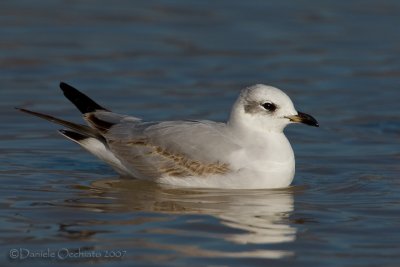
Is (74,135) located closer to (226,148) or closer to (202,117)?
(226,148)

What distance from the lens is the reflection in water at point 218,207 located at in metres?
8.62

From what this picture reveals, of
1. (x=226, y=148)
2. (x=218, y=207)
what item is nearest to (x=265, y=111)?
(x=226, y=148)

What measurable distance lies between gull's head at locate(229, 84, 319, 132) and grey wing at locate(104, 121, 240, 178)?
22 cm

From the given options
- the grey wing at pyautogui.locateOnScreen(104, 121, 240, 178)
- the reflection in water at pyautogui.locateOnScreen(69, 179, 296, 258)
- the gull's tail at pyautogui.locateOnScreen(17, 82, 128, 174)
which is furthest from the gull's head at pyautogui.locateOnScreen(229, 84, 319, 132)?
the gull's tail at pyautogui.locateOnScreen(17, 82, 128, 174)

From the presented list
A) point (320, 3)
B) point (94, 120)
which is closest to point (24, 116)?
point (94, 120)

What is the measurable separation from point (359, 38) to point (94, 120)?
7.22 meters

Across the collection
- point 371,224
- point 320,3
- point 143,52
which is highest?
point 320,3

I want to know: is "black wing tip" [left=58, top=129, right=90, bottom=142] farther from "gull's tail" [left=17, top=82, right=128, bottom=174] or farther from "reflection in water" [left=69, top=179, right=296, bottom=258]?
"reflection in water" [left=69, top=179, right=296, bottom=258]

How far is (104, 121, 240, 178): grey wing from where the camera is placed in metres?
10.3

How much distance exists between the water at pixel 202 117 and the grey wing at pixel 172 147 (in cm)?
20

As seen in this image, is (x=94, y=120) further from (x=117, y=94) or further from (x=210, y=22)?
(x=210, y=22)

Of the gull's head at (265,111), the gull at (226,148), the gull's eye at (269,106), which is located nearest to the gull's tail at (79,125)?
the gull at (226,148)

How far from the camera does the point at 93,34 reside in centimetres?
1748

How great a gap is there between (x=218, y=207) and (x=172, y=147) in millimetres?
1028
